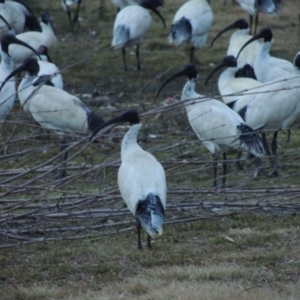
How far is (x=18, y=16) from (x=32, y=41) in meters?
2.01

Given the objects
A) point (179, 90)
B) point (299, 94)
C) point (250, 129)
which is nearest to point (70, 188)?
point (250, 129)

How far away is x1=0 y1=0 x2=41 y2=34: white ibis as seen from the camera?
52.6 ft

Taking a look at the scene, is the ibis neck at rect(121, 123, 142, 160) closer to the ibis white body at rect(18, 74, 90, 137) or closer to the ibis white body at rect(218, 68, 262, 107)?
the ibis white body at rect(218, 68, 262, 107)

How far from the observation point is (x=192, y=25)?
15648 mm

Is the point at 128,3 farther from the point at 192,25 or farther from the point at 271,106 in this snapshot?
the point at 271,106

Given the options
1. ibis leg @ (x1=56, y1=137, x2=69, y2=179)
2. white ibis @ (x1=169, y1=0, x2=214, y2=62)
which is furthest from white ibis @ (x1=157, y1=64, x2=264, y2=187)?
white ibis @ (x1=169, y1=0, x2=214, y2=62)

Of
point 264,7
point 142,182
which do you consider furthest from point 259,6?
point 142,182

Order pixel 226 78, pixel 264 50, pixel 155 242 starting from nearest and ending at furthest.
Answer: pixel 155 242, pixel 226 78, pixel 264 50

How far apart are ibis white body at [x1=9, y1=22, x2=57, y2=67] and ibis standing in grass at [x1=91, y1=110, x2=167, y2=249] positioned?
732 cm

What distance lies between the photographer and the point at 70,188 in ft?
28.6

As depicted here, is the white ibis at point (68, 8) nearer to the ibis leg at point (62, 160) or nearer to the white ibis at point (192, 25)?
→ the white ibis at point (192, 25)

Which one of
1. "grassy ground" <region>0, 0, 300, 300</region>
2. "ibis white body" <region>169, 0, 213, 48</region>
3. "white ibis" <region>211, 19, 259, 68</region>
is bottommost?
"ibis white body" <region>169, 0, 213, 48</region>

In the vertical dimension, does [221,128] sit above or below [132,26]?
above

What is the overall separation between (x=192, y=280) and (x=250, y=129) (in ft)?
9.90
